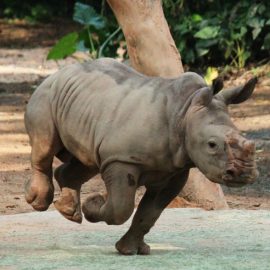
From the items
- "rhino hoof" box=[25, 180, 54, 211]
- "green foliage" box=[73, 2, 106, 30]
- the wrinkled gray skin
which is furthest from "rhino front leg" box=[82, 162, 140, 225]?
"green foliage" box=[73, 2, 106, 30]

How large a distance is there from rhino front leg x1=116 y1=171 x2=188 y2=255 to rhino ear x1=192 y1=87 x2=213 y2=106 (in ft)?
1.88

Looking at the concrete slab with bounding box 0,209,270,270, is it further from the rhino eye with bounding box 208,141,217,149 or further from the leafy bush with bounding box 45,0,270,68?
the leafy bush with bounding box 45,0,270,68

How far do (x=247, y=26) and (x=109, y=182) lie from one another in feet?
37.9

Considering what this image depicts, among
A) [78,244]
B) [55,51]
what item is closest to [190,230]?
[78,244]

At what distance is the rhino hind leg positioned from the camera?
6402 millimetres

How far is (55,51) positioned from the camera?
52.7 feet

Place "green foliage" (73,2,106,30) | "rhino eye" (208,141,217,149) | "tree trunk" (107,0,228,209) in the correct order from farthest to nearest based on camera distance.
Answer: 1. "green foliage" (73,2,106,30)
2. "tree trunk" (107,0,228,209)
3. "rhino eye" (208,141,217,149)

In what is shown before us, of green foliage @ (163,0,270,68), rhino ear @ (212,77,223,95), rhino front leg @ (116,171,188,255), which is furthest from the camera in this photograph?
green foliage @ (163,0,270,68)

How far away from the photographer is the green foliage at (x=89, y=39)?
53.0 ft

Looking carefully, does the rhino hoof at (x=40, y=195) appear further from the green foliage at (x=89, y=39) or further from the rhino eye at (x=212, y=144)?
the green foliage at (x=89, y=39)

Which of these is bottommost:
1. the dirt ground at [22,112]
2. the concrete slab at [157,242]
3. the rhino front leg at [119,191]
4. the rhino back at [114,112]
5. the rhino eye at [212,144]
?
the dirt ground at [22,112]

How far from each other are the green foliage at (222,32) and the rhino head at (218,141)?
11077mm

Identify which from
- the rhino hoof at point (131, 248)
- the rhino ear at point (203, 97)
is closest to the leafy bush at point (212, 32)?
the rhino hoof at point (131, 248)

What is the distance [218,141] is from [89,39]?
11.0m
